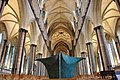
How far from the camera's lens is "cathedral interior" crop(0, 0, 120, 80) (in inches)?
358

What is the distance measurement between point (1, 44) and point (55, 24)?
38.5 ft

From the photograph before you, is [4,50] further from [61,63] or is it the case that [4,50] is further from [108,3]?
[108,3]

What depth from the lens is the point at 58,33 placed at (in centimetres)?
2819

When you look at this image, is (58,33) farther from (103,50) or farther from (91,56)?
(103,50)

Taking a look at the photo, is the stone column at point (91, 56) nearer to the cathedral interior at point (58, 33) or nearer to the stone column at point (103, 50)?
the cathedral interior at point (58, 33)

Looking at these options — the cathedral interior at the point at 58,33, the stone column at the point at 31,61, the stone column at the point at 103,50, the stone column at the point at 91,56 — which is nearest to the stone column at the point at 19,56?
the cathedral interior at the point at 58,33

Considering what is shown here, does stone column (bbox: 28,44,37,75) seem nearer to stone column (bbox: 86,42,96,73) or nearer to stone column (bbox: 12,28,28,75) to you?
stone column (bbox: 12,28,28,75)

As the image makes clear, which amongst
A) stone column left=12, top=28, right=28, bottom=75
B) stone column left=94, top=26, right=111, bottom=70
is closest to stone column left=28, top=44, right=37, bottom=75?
stone column left=12, top=28, right=28, bottom=75

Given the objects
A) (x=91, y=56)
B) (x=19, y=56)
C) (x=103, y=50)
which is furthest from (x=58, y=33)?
(x=103, y=50)

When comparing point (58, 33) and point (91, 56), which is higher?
point (58, 33)

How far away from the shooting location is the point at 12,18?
14656 mm

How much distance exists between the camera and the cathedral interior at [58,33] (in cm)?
909

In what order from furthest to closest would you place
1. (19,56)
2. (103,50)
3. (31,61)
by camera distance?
(31,61) → (19,56) → (103,50)

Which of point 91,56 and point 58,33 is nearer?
point 91,56
